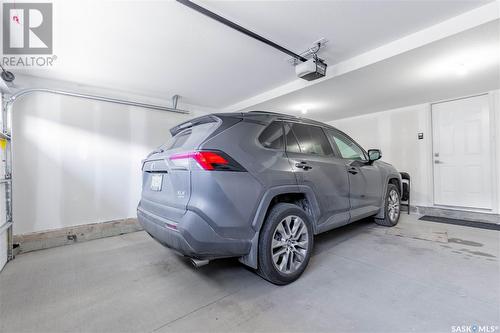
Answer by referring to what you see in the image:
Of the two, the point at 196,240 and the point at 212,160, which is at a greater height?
the point at 212,160

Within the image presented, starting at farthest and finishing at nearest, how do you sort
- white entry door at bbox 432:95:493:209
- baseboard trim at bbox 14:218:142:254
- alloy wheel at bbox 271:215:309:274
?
white entry door at bbox 432:95:493:209, baseboard trim at bbox 14:218:142:254, alloy wheel at bbox 271:215:309:274

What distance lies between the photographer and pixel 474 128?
4430 millimetres

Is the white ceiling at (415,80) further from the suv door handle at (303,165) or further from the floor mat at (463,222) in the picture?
the floor mat at (463,222)

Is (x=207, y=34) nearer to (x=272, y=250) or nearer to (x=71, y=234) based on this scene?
(x=272, y=250)

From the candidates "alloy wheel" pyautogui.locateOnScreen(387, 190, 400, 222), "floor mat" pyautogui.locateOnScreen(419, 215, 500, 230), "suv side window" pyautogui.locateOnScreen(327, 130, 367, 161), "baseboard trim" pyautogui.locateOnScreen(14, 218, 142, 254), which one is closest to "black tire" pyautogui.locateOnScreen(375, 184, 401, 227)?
"alloy wheel" pyautogui.locateOnScreen(387, 190, 400, 222)

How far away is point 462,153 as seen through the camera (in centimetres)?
458

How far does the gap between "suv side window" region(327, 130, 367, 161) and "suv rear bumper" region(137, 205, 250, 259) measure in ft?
6.36

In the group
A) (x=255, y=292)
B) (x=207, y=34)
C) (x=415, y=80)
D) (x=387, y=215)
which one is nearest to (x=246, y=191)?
(x=255, y=292)

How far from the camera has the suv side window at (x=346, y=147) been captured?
2.94 meters

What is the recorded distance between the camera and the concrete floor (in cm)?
150

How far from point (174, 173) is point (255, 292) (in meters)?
1.26

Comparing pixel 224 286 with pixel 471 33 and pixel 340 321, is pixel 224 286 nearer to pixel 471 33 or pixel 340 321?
pixel 340 321

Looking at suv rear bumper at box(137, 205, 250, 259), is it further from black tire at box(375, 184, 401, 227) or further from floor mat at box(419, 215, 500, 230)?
floor mat at box(419, 215, 500, 230)

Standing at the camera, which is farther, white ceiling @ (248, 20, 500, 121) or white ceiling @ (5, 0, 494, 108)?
white ceiling @ (248, 20, 500, 121)
